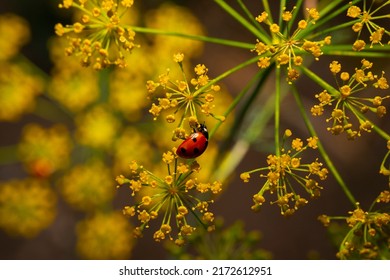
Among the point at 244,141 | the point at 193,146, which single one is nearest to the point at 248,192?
the point at 244,141

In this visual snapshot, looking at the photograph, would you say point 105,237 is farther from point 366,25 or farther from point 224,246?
point 366,25

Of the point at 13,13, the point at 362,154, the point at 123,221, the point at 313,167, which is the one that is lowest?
the point at 313,167

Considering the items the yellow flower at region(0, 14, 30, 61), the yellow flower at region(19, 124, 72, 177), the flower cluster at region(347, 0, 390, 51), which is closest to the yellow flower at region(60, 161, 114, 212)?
the yellow flower at region(19, 124, 72, 177)

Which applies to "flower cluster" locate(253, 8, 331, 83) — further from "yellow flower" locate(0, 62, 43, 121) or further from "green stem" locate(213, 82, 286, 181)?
"yellow flower" locate(0, 62, 43, 121)
